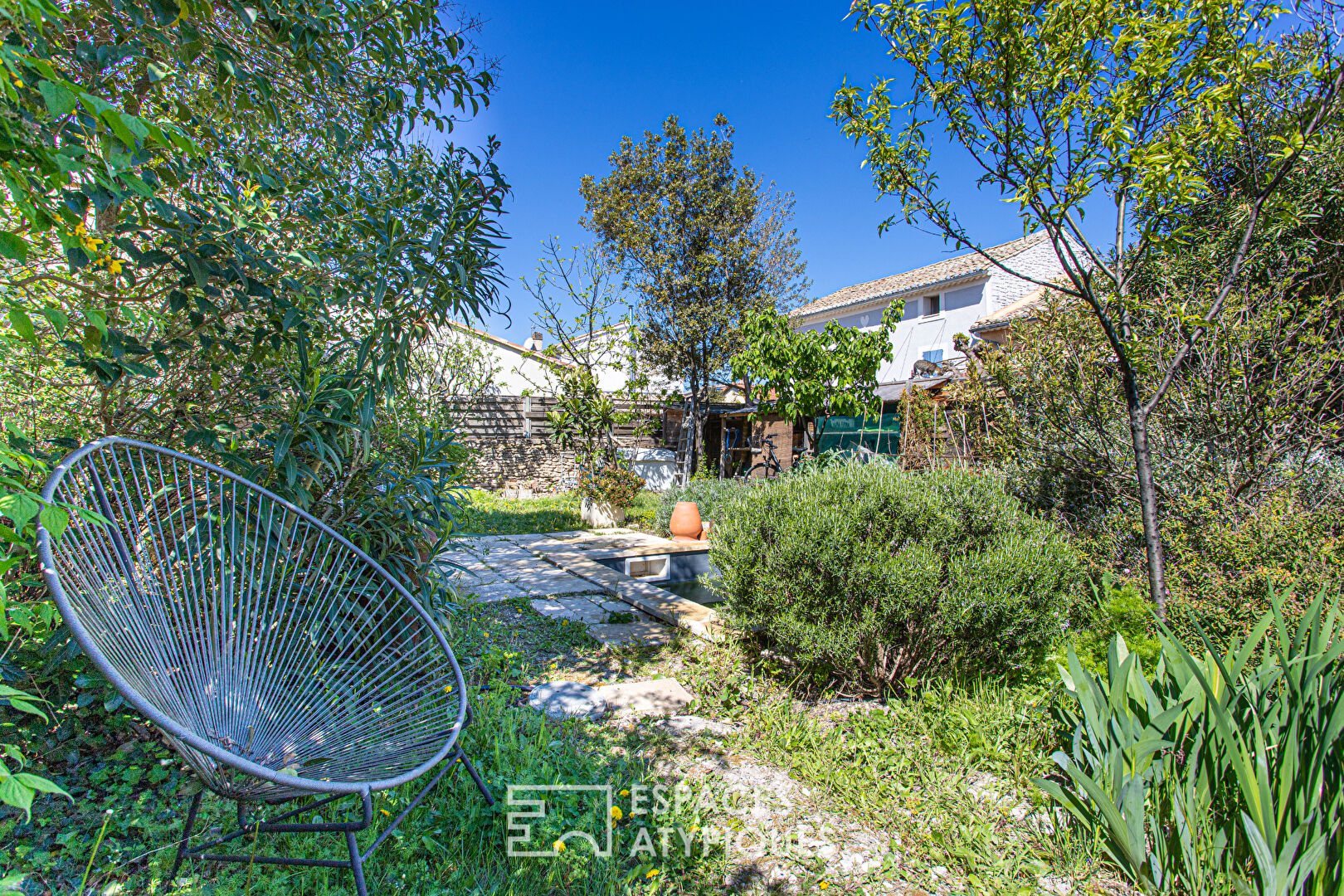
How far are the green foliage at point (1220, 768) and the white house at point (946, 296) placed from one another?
16.0 metres

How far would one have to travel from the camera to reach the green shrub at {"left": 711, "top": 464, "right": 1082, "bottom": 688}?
Answer: 2.75 meters

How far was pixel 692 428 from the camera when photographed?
11562mm

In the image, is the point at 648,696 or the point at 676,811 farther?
the point at 648,696

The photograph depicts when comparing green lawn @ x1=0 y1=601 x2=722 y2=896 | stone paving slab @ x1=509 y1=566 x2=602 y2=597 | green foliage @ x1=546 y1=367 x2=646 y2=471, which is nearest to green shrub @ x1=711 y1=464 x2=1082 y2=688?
green lawn @ x1=0 y1=601 x2=722 y2=896

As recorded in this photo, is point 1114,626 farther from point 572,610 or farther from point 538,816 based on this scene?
point 572,610

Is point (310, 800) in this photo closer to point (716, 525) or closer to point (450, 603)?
point (450, 603)

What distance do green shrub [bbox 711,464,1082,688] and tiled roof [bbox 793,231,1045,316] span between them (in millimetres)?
13666

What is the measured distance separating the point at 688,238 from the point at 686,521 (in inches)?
229

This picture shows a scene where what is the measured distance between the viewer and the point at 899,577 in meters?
2.73

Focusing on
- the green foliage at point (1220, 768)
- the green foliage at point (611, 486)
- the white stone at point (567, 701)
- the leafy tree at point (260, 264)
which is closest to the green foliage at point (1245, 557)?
the green foliage at point (1220, 768)

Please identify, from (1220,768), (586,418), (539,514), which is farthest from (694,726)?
(539,514)

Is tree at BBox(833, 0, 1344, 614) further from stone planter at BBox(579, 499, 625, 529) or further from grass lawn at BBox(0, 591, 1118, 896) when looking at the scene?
stone planter at BBox(579, 499, 625, 529)

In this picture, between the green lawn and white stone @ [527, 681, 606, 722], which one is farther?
white stone @ [527, 681, 606, 722]

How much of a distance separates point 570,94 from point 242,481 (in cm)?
653
